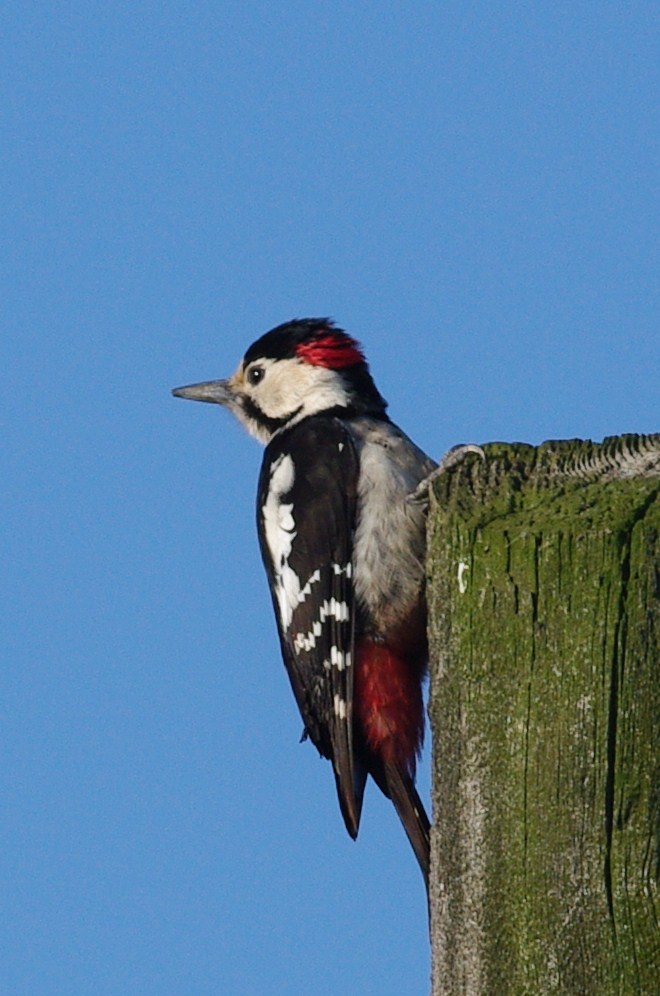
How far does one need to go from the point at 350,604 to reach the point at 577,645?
212 cm

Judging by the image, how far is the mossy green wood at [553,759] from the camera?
2.37m

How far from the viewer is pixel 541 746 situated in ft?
7.95

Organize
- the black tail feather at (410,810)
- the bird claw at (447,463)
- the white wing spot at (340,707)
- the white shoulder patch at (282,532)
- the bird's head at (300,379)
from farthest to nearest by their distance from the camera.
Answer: the bird's head at (300,379), the white shoulder patch at (282,532), the white wing spot at (340,707), the black tail feather at (410,810), the bird claw at (447,463)

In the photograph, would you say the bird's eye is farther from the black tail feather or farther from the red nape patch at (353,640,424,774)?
the black tail feather

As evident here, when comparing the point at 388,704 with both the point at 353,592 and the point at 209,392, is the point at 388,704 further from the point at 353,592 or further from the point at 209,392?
the point at 209,392

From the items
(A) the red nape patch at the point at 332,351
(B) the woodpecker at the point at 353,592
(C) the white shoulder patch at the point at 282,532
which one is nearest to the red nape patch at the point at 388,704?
(B) the woodpecker at the point at 353,592

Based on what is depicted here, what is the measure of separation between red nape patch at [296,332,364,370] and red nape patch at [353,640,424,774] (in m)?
1.26

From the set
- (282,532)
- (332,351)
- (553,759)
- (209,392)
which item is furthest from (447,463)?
(209,392)

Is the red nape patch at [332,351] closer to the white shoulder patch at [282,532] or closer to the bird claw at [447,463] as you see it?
the white shoulder patch at [282,532]

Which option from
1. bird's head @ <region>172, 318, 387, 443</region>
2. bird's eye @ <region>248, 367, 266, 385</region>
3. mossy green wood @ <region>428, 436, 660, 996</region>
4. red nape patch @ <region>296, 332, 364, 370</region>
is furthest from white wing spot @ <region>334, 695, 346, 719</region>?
mossy green wood @ <region>428, 436, 660, 996</region>

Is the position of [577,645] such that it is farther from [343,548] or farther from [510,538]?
[343,548]

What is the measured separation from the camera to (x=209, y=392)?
5738mm

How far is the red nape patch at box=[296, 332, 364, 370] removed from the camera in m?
5.34

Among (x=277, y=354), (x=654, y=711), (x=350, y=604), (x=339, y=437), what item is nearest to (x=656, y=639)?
(x=654, y=711)
